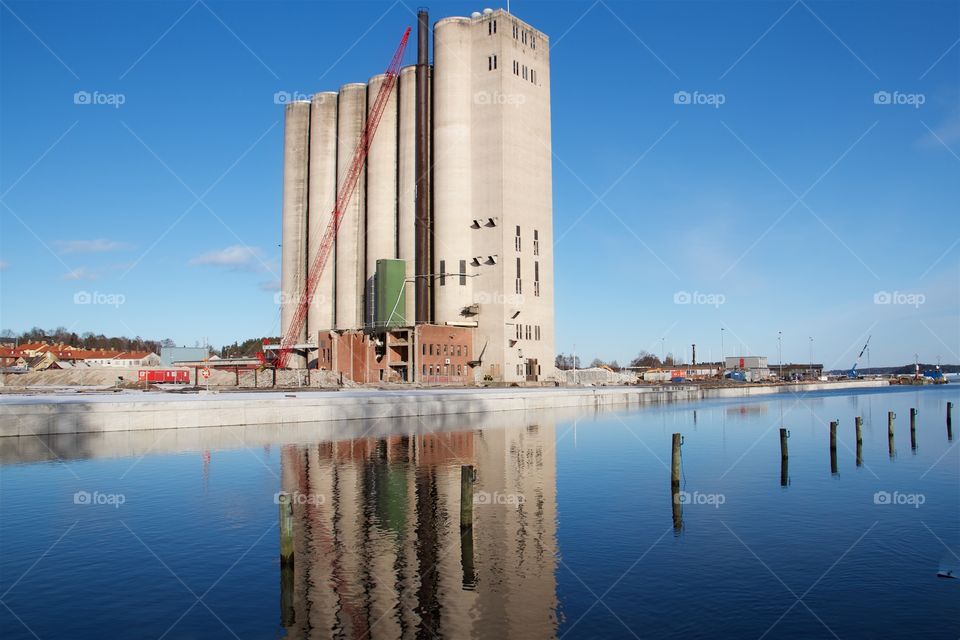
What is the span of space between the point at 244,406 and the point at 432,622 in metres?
41.8

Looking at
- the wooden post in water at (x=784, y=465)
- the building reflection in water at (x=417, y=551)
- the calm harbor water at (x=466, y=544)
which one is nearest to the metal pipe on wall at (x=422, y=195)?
the calm harbor water at (x=466, y=544)

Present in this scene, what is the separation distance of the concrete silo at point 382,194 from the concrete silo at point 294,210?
19.4m

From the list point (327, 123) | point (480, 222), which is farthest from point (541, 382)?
point (327, 123)

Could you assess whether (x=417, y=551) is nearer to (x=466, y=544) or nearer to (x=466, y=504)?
(x=466, y=544)

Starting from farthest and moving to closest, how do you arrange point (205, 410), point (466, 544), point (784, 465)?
point (205, 410)
point (784, 465)
point (466, 544)

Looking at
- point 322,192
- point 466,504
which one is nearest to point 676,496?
point 466,504

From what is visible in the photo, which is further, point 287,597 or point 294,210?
point 294,210

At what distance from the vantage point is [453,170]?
11631 centimetres

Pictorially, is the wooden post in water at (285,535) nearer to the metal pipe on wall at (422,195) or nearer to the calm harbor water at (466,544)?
the calm harbor water at (466,544)

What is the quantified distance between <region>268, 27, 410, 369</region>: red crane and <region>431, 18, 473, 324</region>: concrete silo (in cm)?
1447

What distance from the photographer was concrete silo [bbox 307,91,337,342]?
13788cm

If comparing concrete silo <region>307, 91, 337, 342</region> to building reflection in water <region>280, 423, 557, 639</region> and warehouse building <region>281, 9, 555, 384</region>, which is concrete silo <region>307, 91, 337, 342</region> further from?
building reflection in water <region>280, 423, 557, 639</region>

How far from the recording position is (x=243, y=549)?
75.6ft

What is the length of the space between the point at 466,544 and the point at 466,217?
3838 inches
